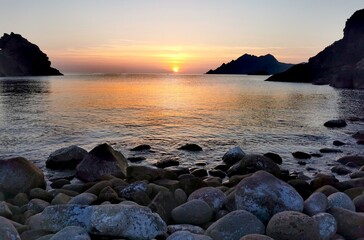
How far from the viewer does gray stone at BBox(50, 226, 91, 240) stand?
19.4ft

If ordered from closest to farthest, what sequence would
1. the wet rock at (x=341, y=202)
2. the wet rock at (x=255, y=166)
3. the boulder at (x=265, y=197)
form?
1. the boulder at (x=265, y=197)
2. the wet rock at (x=341, y=202)
3. the wet rock at (x=255, y=166)

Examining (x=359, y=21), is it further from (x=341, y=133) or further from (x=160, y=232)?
(x=160, y=232)

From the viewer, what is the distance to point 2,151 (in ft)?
67.3

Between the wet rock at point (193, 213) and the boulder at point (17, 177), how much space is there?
6109 millimetres

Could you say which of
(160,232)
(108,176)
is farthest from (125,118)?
(160,232)

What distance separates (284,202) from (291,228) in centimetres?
127

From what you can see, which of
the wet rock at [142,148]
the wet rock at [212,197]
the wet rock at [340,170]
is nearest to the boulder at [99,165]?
the wet rock at [212,197]

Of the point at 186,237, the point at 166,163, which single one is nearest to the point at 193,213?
the point at 186,237

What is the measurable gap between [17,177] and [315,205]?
357 inches

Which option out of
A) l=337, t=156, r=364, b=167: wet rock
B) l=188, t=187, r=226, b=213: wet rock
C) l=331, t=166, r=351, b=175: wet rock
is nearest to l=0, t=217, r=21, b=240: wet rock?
l=188, t=187, r=226, b=213: wet rock

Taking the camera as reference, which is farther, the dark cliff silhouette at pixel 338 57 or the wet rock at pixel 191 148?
the dark cliff silhouette at pixel 338 57

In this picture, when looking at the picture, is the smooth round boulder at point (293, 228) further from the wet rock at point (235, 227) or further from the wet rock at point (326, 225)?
the wet rock at point (326, 225)

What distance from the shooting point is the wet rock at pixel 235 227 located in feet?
21.5

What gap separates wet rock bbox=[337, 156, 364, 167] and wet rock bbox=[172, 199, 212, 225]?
12.2 metres
